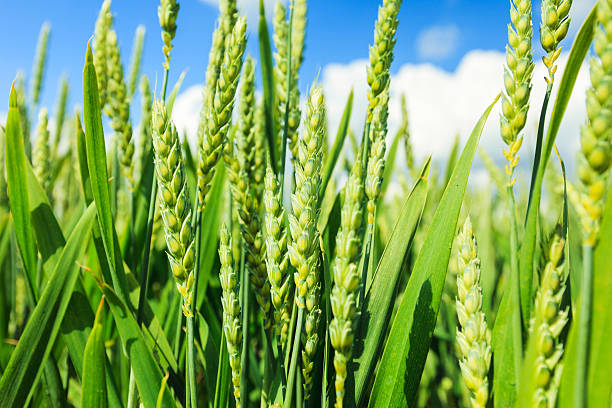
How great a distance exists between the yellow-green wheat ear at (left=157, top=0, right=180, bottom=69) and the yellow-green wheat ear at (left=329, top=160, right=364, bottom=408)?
56 centimetres

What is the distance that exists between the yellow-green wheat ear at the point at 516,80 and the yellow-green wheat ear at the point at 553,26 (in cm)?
3

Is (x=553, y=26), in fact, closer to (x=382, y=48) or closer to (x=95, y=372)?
(x=382, y=48)

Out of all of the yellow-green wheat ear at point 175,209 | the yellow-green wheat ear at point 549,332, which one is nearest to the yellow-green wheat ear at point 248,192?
the yellow-green wheat ear at point 175,209

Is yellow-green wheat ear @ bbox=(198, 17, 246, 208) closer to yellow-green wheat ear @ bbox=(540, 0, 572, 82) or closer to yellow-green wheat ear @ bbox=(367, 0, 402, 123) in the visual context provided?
yellow-green wheat ear @ bbox=(367, 0, 402, 123)

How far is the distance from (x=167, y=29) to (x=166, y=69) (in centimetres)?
9

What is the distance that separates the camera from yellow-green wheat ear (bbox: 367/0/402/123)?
2.34ft

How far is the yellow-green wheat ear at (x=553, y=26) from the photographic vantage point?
54 cm

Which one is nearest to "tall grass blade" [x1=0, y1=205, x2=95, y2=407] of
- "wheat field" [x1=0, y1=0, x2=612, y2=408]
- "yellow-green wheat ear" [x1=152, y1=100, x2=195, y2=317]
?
"wheat field" [x1=0, y1=0, x2=612, y2=408]

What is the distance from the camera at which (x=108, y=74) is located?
3.91 feet

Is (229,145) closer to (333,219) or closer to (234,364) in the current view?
(333,219)

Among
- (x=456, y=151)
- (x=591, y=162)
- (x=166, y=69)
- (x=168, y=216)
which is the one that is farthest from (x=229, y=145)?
(x=456, y=151)

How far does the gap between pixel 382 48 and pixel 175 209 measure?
1.43ft

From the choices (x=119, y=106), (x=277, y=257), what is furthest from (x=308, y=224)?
(x=119, y=106)

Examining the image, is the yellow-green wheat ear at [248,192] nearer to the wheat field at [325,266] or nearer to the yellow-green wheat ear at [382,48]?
the wheat field at [325,266]
